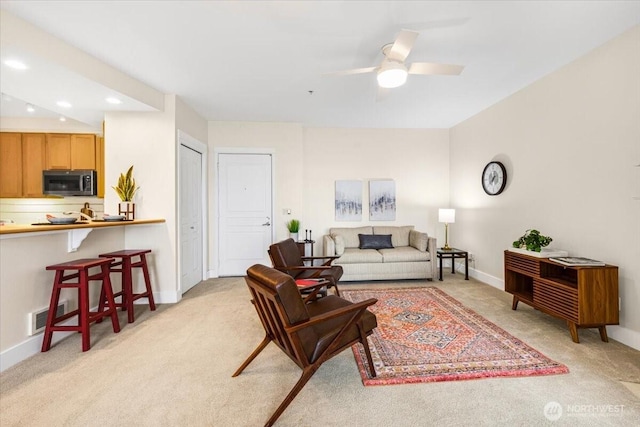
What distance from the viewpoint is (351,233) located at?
5.00 m

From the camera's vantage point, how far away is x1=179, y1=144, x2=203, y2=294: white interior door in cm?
391

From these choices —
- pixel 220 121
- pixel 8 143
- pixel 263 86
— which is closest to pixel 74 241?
pixel 263 86

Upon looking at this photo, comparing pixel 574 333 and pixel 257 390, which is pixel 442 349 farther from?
pixel 257 390

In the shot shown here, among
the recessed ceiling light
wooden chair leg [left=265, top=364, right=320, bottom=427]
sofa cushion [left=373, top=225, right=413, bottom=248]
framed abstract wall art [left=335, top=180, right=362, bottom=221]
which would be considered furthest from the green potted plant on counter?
sofa cushion [left=373, top=225, right=413, bottom=248]

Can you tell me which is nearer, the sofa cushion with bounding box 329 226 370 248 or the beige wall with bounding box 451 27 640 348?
the beige wall with bounding box 451 27 640 348

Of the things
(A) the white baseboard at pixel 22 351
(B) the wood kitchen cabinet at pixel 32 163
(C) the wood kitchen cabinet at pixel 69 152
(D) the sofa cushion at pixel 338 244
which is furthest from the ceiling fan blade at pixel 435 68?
(B) the wood kitchen cabinet at pixel 32 163

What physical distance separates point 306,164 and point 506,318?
383 cm

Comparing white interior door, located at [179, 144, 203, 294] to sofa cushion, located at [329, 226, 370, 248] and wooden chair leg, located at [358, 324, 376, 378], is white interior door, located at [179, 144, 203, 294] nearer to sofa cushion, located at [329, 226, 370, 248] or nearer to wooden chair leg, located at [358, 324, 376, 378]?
sofa cushion, located at [329, 226, 370, 248]

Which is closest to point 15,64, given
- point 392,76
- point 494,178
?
point 392,76

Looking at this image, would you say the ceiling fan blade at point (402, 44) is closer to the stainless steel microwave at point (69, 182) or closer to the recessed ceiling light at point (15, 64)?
the recessed ceiling light at point (15, 64)

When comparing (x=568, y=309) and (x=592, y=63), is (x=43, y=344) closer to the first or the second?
(x=568, y=309)

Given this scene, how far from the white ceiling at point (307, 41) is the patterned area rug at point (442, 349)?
2697 millimetres

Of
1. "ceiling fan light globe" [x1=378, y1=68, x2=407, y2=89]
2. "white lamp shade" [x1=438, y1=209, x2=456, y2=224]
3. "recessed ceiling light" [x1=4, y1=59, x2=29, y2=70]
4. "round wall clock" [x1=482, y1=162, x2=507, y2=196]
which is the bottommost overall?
"white lamp shade" [x1=438, y1=209, x2=456, y2=224]

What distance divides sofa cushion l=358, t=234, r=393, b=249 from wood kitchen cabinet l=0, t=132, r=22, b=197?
553 cm
